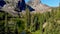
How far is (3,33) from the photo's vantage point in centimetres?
9756

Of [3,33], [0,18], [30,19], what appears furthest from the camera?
[0,18]

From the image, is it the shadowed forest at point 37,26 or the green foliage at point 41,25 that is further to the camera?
the shadowed forest at point 37,26

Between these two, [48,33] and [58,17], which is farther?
[58,17]

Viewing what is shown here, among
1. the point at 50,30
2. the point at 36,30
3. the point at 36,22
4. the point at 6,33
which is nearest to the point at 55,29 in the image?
the point at 50,30

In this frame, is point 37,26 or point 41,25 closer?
point 41,25

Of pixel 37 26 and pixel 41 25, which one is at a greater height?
pixel 41 25

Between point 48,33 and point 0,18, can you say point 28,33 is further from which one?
point 0,18

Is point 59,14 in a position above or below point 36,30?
above

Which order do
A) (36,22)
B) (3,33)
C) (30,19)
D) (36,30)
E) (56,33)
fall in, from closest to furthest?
(56,33)
(3,33)
(36,30)
(36,22)
(30,19)

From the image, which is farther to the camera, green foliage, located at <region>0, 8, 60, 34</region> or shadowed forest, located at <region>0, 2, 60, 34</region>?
shadowed forest, located at <region>0, 2, 60, 34</region>

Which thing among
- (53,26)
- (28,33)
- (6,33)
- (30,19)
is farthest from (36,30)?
(53,26)

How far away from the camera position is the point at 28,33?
125812 millimetres

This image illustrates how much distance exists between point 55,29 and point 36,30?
201ft

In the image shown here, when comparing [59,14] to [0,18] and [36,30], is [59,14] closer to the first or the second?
[36,30]
